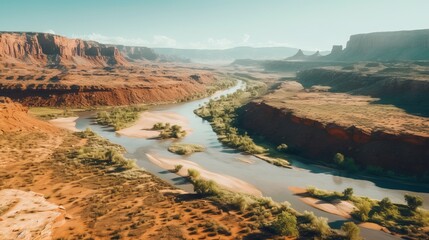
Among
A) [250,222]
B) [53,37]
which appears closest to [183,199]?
[250,222]

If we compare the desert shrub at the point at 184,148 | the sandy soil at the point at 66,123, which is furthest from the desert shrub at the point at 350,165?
the sandy soil at the point at 66,123

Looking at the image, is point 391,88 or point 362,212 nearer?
point 362,212

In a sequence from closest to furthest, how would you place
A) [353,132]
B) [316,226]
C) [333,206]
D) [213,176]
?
[316,226] < [333,206] < [213,176] < [353,132]

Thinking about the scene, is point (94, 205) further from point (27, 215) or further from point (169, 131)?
point (169, 131)

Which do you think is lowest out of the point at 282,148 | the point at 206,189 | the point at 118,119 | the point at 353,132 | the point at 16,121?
the point at 118,119

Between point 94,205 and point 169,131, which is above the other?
point 94,205

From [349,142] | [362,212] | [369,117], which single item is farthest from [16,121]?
[369,117]

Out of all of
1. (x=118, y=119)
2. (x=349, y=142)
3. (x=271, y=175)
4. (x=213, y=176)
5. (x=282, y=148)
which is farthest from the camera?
(x=118, y=119)
